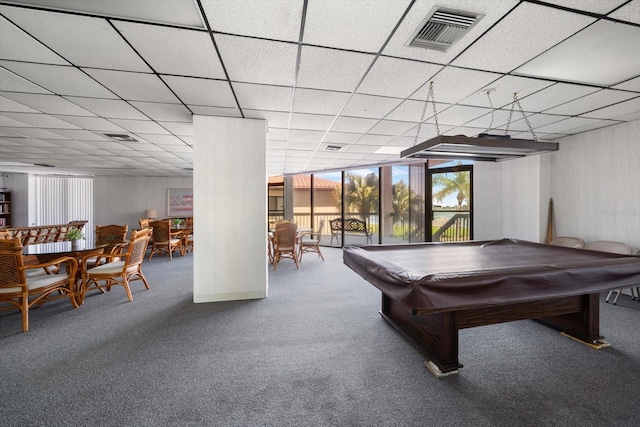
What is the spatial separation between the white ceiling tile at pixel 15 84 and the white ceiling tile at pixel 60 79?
0.25 feet

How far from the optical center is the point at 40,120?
3.47 m

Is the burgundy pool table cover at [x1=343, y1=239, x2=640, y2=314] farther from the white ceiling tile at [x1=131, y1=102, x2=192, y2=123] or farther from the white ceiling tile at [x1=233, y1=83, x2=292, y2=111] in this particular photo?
the white ceiling tile at [x1=131, y1=102, x2=192, y2=123]

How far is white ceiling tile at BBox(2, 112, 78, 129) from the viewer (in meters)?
3.26

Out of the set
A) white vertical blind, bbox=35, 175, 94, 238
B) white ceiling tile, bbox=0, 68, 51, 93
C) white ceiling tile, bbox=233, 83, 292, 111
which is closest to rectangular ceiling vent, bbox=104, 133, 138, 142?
white ceiling tile, bbox=0, 68, 51, 93

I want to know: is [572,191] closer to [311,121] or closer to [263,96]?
[311,121]

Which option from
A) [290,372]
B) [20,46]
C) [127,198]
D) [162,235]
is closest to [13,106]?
[20,46]

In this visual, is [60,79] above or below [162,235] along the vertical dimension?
above

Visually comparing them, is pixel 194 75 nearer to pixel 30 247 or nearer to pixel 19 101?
pixel 19 101

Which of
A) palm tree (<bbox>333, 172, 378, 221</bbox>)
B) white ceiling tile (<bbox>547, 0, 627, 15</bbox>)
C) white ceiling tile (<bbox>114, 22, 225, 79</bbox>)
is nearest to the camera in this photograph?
white ceiling tile (<bbox>547, 0, 627, 15</bbox>)

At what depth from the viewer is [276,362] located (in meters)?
2.06

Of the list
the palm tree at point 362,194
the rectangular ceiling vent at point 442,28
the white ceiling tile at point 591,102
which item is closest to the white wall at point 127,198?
the palm tree at point 362,194

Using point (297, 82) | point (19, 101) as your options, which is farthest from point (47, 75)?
point (297, 82)

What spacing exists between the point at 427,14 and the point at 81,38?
7.85 ft

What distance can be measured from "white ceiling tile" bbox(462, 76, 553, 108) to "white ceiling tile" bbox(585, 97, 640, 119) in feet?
4.13
